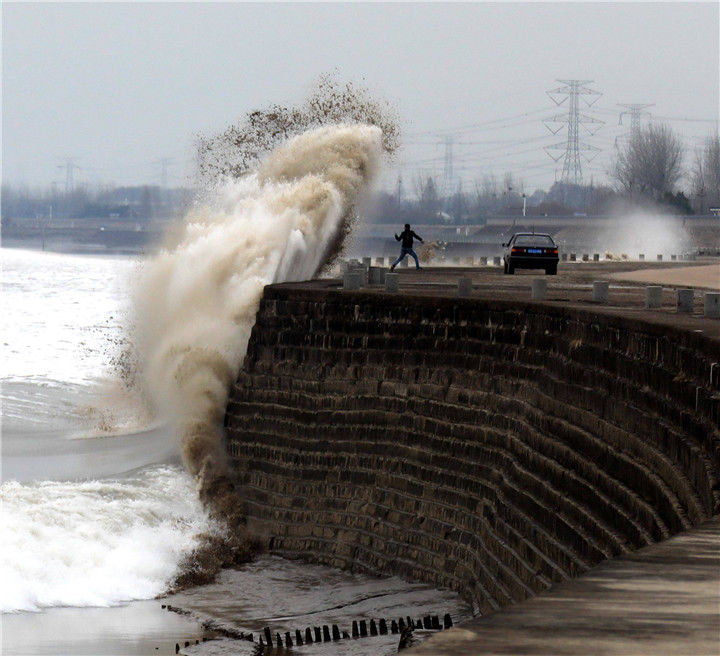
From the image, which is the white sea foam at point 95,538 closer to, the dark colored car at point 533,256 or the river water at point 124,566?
the river water at point 124,566

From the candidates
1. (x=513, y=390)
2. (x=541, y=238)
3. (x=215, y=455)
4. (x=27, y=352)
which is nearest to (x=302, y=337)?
(x=215, y=455)

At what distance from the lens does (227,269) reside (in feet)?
91.6

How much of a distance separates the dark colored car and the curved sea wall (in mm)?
15009

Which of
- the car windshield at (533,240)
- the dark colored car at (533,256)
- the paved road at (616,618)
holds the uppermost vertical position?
the car windshield at (533,240)

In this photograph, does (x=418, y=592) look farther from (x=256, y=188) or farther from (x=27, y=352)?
(x=27, y=352)

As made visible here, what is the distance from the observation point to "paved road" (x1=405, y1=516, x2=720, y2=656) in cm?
539

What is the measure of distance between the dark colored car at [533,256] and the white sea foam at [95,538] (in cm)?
1502

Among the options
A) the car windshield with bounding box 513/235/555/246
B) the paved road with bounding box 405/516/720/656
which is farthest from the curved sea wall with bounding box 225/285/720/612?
the car windshield with bounding box 513/235/555/246

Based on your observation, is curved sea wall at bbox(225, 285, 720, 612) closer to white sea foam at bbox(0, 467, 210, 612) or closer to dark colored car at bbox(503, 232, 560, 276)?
white sea foam at bbox(0, 467, 210, 612)

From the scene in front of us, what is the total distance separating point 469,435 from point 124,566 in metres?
4.64

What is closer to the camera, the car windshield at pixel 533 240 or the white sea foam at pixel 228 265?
the white sea foam at pixel 228 265

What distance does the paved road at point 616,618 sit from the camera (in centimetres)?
539

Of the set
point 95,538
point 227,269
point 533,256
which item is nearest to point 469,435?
point 95,538

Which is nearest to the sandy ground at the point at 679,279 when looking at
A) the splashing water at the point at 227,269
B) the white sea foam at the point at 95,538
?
the splashing water at the point at 227,269
